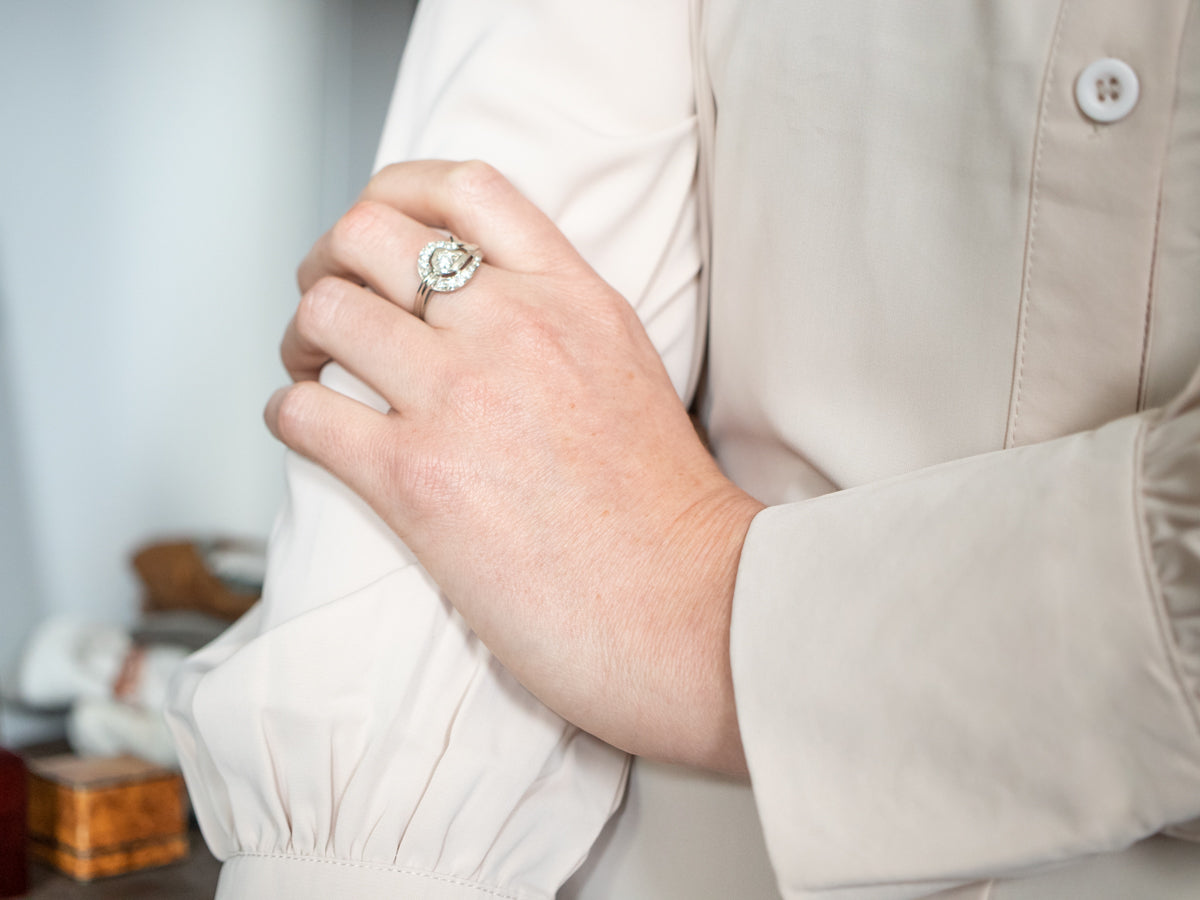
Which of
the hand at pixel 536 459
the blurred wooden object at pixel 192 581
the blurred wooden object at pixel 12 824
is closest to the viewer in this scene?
the hand at pixel 536 459

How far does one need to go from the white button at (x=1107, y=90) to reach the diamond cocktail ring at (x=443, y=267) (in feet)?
0.89

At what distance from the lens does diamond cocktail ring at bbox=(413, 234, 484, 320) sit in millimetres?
464

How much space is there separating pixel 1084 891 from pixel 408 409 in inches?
13.3

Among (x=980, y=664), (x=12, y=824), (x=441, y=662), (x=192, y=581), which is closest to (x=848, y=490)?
(x=980, y=664)

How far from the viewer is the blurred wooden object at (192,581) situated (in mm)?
1419

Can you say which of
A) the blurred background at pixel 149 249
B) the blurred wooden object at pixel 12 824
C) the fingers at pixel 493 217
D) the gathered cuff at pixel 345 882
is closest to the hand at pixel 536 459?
the fingers at pixel 493 217

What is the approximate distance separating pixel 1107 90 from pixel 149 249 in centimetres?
138

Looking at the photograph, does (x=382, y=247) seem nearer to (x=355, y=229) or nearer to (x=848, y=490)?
(x=355, y=229)

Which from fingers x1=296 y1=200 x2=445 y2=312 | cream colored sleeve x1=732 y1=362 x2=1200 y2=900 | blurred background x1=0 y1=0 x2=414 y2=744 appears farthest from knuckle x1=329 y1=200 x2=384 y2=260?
blurred background x1=0 y1=0 x2=414 y2=744

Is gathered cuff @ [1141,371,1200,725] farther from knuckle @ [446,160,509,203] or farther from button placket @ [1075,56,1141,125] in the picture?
knuckle @ [446,160,509,203]

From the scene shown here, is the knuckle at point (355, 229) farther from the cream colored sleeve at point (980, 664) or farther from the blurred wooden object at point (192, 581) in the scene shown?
the blurred wooden object at point (192, 581)

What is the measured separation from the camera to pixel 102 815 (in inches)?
43.5

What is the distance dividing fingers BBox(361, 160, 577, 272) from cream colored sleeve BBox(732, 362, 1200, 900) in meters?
0.20

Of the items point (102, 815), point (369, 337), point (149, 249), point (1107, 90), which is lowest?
Result: point (102, 815)
